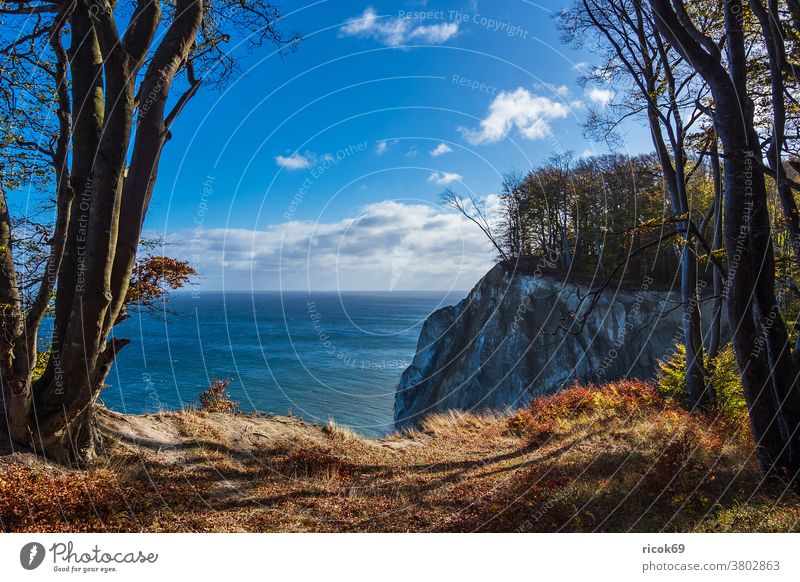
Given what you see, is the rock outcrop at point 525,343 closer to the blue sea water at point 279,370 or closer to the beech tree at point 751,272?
the blue sea water at point 279,370

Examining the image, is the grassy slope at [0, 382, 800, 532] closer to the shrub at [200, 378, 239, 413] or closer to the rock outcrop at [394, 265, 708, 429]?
the shrub at [200, 378, 239, 413]

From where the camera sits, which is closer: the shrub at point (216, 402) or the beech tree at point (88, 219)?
the beech tree at point (88, 219)

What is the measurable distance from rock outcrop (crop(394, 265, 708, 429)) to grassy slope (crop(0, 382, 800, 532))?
36.2ft

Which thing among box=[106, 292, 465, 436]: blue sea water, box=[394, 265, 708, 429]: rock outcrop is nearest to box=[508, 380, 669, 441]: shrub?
box=[394, 265, 708, 429]: rock outcrop

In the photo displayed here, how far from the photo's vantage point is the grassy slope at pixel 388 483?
16.2 feet

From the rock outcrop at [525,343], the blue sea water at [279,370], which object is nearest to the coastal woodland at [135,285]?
the rock outcrop at [525,343]

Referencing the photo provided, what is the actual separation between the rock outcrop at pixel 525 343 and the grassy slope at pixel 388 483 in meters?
11.0

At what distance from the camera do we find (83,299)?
5.25m

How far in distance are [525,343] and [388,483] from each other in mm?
23782

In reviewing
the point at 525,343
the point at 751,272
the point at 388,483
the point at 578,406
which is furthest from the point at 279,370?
the point at 751,272

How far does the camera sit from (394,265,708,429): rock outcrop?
2459 cm

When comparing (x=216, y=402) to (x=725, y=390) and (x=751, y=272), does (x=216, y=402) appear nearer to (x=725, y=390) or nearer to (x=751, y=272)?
(x=751, y=272)
